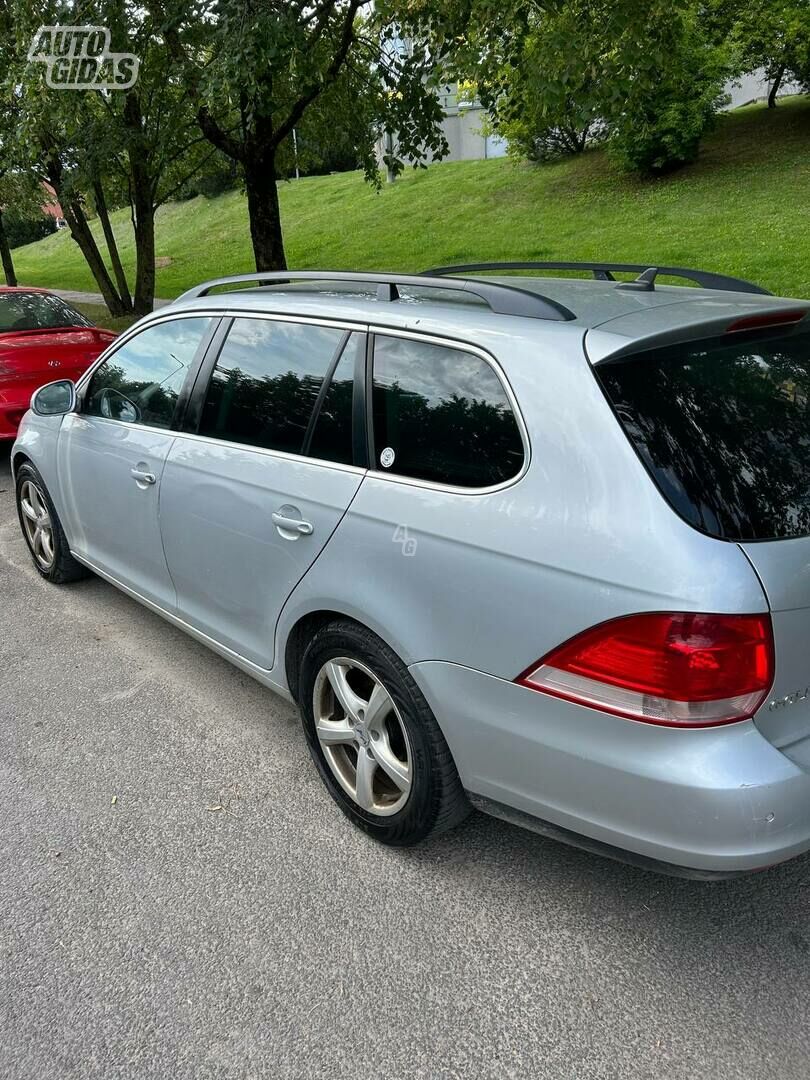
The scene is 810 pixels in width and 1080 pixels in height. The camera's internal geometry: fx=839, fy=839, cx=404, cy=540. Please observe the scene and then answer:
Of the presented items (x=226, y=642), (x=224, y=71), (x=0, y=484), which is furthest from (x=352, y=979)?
(x=224, y=71)

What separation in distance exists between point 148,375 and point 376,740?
2.01 m

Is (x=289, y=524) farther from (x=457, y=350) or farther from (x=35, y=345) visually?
(x=35, y=345)

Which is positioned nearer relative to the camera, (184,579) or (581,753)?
(581,753)

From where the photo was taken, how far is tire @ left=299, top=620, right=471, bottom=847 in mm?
2359

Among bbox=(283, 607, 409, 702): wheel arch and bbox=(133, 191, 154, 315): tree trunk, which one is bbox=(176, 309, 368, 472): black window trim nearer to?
bbox=(283, 607, 409, 702): wheel arch

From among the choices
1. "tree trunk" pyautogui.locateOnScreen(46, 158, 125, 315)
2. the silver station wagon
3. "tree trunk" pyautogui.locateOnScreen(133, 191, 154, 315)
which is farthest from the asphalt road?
"tree trunk" pyautogui.locateOnScreen(46, 158, 125, 315)

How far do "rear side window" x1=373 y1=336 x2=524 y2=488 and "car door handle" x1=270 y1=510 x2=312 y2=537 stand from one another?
0.33 m

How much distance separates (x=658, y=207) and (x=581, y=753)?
18.0 m

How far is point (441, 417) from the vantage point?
2.33 m

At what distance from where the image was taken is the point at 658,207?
57.7 feet

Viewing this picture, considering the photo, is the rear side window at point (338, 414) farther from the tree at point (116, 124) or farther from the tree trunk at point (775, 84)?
the tree trunk at point (775, 84)

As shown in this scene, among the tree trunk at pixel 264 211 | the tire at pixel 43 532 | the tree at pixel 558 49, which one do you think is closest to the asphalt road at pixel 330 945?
the tire at pixel 43 532

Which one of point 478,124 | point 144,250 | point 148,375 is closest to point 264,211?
point 144,250

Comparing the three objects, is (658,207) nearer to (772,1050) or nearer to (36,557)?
(36,557)
